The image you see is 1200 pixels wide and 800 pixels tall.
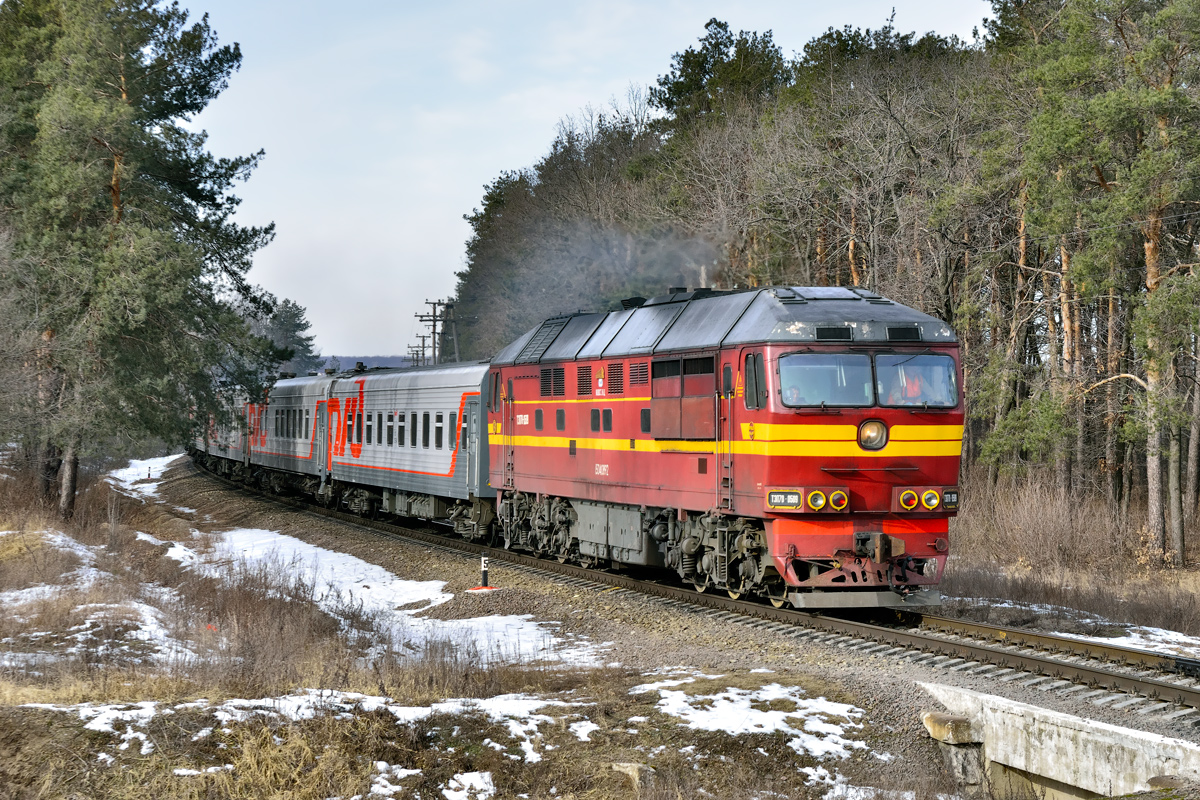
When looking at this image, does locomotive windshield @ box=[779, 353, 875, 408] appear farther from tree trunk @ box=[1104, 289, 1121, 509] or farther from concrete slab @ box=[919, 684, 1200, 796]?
Result: tree trunk @ box=[1104, 289, 1121, 509]

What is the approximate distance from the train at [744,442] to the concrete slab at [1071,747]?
3127mm

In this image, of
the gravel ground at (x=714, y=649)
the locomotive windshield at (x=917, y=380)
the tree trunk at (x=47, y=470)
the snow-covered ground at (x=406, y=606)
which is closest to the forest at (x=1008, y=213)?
the locomotive windshield at (x=917, y=380)

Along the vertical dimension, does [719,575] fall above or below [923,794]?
above

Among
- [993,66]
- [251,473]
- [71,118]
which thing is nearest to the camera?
[71,118]

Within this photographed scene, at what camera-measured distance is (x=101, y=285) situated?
2350cm

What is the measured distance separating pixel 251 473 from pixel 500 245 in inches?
1049

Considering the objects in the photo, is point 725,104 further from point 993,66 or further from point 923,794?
point 923,794

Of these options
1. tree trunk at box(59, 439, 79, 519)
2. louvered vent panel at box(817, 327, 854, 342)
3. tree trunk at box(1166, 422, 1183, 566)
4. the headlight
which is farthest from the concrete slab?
tree trunk at box(59, 439, 79, 519)

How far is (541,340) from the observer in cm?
1809

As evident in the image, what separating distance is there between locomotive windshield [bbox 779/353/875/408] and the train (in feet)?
0.05

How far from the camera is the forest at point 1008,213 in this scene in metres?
20.4

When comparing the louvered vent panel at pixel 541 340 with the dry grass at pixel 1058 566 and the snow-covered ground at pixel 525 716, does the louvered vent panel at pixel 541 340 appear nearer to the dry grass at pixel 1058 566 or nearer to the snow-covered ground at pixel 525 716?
the dry grass at pixel 1058 566

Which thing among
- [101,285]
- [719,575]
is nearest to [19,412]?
[101,285]

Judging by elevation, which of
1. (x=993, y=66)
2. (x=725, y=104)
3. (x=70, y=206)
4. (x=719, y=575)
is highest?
(x=725, y=104)
